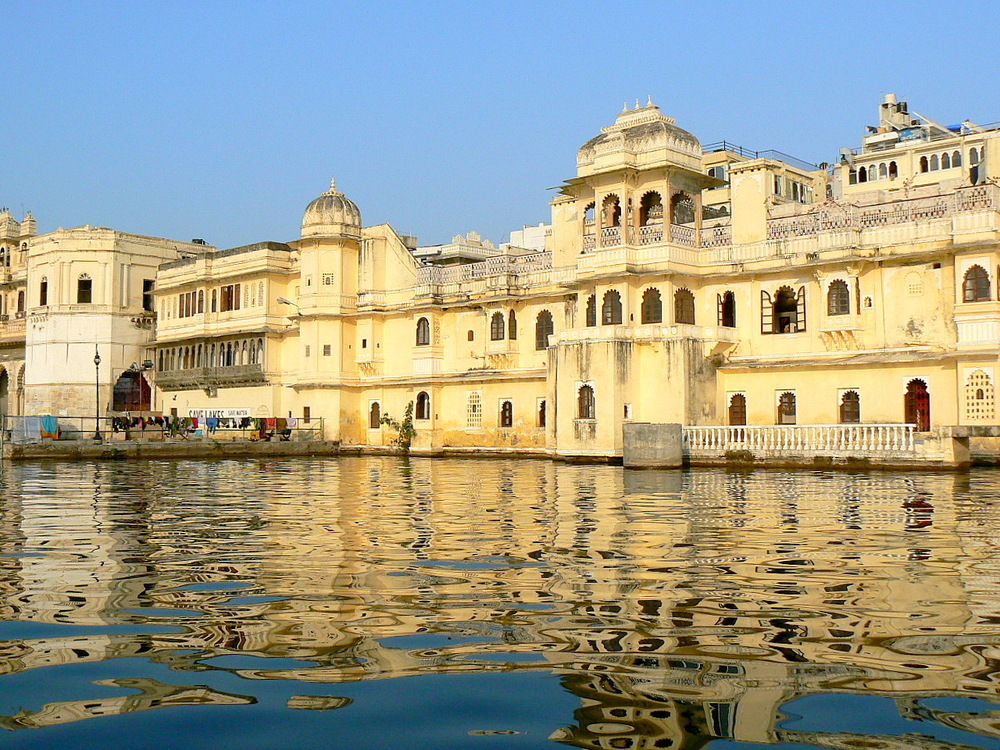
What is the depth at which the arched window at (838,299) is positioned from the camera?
94.3 feet

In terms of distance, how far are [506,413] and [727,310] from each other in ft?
30.1

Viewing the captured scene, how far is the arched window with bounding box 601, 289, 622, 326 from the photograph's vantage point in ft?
102

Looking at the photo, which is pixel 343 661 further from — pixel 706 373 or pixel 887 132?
pixel 887 132

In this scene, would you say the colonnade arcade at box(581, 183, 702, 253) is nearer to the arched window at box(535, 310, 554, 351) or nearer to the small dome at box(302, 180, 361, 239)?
the arched window at box(535, 310, 554, 351)

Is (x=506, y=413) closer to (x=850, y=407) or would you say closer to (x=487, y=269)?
(x=487, y=269)

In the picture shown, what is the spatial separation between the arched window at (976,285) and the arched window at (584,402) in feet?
33.7

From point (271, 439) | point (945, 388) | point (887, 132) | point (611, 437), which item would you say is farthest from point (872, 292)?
point (887, 132)

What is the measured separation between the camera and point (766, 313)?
100 ft

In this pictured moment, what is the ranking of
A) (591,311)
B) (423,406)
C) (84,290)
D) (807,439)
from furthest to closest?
(84,290) → (423,406) → (591,311) → (807,439)

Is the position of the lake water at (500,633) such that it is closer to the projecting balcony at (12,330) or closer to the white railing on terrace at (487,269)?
the white railing on terrace at (487,269)

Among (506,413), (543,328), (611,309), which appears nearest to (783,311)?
(611,309)

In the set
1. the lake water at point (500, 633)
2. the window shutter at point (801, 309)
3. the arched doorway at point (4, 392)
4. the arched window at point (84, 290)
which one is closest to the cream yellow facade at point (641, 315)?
the window shutter at point (801, 309)

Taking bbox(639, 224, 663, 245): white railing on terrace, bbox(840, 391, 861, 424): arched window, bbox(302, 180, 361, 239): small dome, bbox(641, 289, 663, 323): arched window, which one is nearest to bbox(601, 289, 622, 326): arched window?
bbox(641, 289, 663, 323): arched window

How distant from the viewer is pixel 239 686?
4.05 metres
